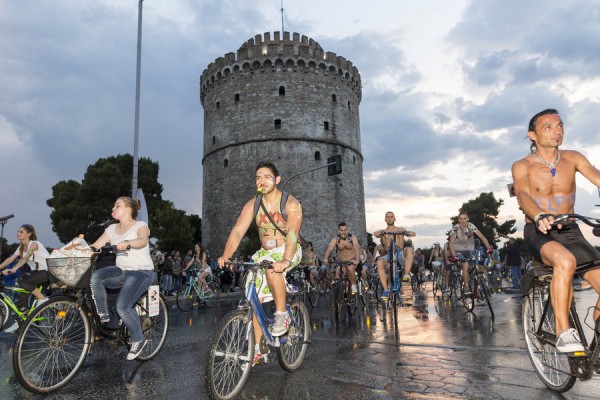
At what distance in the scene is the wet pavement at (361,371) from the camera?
3271 millimetres

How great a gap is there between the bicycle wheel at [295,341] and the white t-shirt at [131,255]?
5.37 ft

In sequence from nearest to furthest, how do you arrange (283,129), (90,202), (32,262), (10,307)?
(10,307) < (32,262) < (283,129) < (90,202)

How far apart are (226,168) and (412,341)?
1248 inches

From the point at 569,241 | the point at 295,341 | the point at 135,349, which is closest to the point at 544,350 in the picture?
the point at 569,241

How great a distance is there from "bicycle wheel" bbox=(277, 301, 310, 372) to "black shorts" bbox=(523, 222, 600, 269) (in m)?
2.02

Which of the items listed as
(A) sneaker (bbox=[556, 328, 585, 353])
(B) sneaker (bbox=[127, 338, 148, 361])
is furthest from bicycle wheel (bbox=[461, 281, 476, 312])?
(B) sneaker (bbox=[127, 338, 148, 361])

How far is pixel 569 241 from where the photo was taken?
3.15 metres

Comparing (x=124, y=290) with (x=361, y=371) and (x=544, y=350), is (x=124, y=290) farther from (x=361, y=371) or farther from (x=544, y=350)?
(x=544, y=350)

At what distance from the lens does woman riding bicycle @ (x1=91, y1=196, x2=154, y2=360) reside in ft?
13.8

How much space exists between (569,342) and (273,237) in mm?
2288

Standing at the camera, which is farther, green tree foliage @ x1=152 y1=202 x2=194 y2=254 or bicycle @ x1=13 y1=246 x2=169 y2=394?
green tree foliage @ x1=152 y1=202 x2=194 y2=254

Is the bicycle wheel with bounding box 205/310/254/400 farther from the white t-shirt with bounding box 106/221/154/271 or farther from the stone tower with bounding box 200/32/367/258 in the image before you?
the stone tower with bounding box 200/32/367/258

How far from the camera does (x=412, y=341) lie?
5.43 m

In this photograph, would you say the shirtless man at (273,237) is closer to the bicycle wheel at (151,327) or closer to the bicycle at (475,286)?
the bicycle wheel at (151,327)
